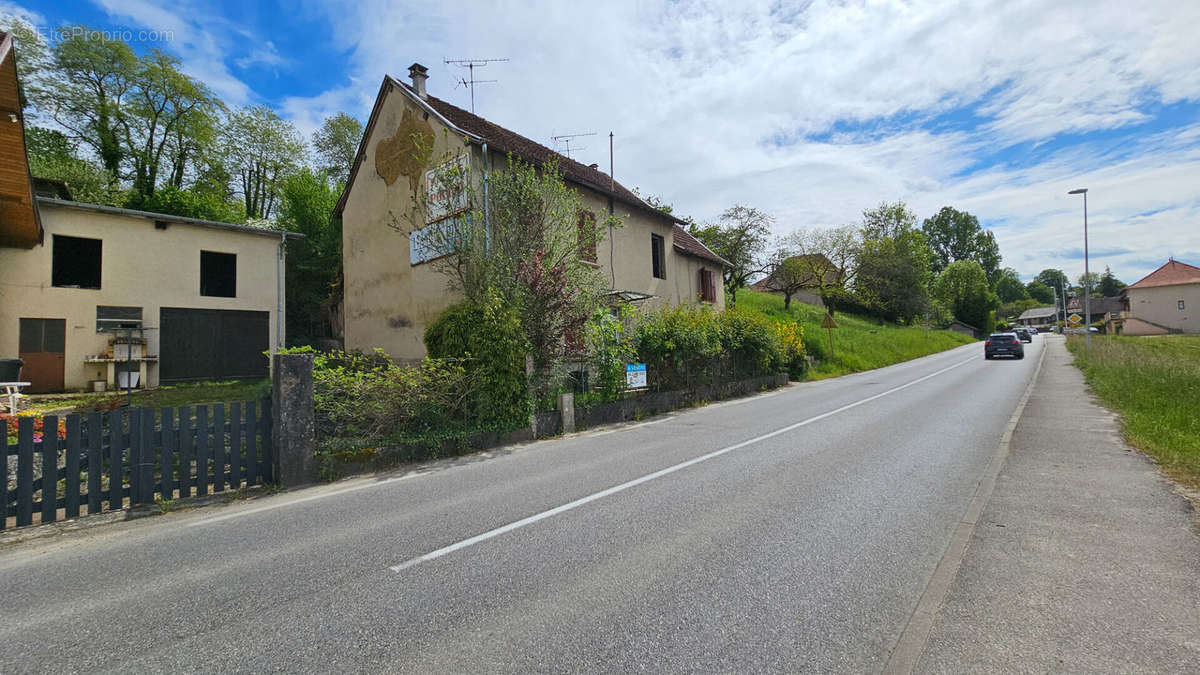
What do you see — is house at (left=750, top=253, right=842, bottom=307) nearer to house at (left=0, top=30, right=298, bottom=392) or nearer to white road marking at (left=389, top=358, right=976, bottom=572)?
white road marking at (left=389, top=358, right=976, bottom=572)

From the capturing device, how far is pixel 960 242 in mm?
89188

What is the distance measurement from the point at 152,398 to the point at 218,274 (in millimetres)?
6953

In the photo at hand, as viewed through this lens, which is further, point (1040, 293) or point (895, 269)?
point (1040, 293)

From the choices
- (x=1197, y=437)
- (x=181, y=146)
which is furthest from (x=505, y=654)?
(x=181, y=146)

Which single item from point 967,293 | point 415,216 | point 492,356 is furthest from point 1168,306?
point 492,356

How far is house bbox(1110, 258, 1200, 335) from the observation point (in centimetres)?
5434

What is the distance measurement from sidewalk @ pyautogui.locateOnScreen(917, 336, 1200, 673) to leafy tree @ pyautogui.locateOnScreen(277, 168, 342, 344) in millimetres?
27385

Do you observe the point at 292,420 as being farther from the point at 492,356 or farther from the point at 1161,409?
the point at 1161,409

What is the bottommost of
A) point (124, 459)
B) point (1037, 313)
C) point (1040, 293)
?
point (124, 459)

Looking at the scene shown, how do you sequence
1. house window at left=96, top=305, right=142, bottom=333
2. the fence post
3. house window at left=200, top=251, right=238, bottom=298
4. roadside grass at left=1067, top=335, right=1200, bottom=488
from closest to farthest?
roadside grass at left=1067, top=335, right=1200, bottom=488, the fence post, house window at left=96, top=305, right=142, bottom=333, house window at left=200, top=251, right=238, bottom=298

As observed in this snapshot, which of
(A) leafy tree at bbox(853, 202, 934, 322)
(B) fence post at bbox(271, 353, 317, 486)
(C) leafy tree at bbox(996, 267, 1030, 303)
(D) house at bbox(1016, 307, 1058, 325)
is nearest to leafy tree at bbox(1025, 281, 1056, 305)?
(C) leafy tree at bbox(996, 267, 1030, 303)

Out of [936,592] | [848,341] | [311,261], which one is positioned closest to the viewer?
[936,592]

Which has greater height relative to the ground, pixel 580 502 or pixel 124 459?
pixel 124 459

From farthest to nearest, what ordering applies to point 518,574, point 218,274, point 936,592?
point 218,274
point 518,574
point 936,592
